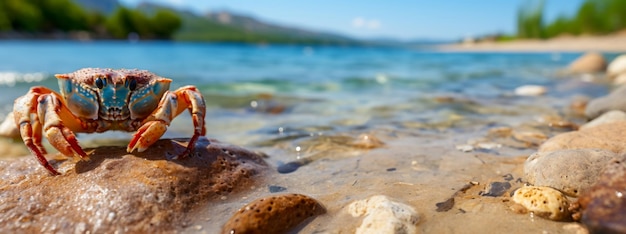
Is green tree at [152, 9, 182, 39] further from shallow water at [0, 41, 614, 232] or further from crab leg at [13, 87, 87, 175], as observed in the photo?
crab leg at [13, 87, 87, 175]

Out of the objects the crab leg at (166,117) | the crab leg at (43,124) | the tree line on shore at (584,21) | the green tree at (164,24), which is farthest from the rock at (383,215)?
the green tree at (164,24)

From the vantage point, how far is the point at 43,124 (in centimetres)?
298

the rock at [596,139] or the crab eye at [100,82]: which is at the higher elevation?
the crab eye at [100,82]

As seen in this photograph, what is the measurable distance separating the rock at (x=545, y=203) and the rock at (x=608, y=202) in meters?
0.13

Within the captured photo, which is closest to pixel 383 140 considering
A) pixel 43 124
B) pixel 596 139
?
pixel 596 139

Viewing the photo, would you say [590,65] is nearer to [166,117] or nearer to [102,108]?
[166,117]

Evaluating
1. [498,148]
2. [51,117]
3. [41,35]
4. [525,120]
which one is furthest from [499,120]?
[41,35]

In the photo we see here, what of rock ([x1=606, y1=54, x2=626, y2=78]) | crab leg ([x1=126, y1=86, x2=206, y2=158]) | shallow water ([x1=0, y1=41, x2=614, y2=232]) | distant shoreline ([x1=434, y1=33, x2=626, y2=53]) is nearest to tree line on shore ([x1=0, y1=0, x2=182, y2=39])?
shallow water ([x1=0, y1=41, x2=614, y2=232])

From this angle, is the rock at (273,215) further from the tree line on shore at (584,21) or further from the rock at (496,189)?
the tree line on shore at (584,21)

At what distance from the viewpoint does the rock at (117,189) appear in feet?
8.48

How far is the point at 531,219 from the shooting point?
2.58m

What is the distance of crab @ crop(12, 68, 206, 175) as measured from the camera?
2945mm

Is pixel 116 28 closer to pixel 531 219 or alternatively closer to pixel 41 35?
pixel 41 35

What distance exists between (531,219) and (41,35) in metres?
97.0
